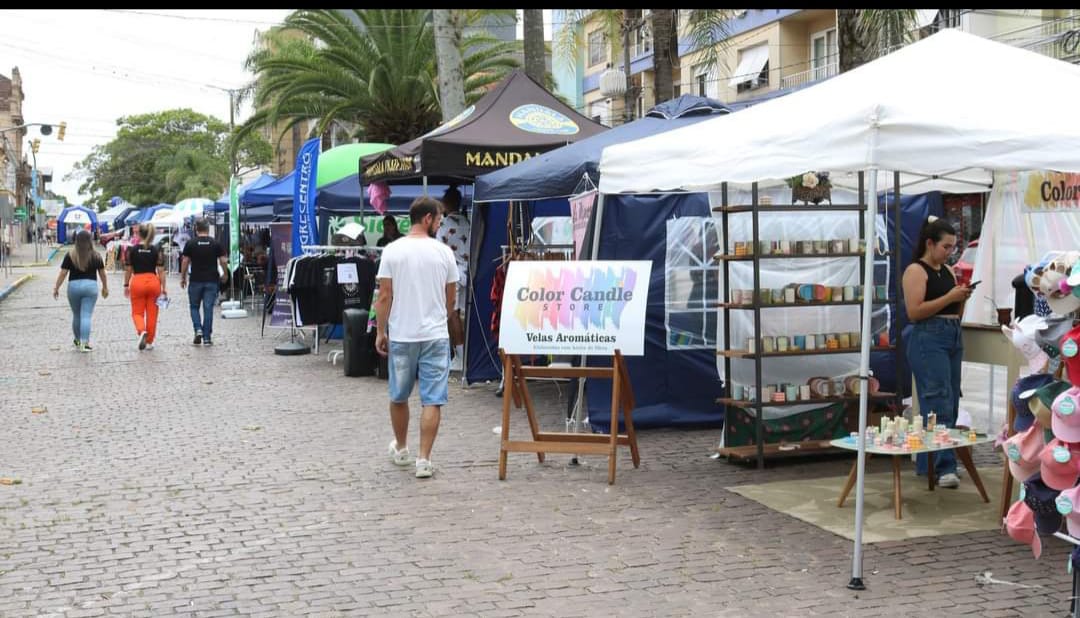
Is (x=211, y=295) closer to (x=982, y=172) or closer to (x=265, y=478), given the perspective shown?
(x=265, y=478)

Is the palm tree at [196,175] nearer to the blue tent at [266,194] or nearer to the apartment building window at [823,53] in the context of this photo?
the apartment building window at [823,53]

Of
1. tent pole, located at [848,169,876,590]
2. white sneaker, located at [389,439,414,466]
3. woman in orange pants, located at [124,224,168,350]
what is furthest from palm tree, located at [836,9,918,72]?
woman in orange pants, located at [124,224,168,350]

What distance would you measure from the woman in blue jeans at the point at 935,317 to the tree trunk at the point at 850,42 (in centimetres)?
650

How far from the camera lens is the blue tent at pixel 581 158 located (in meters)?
8.95

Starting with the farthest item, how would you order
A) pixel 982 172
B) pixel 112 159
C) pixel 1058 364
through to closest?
pixel 112 159 < pixel 982 172 < pixel 1058 364

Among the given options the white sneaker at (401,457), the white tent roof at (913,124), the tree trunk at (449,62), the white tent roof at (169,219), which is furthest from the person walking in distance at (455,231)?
the white tent roof at (169,219)

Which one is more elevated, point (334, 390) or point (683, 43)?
point (683, 43)

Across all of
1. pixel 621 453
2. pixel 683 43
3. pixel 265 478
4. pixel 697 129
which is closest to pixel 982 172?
pixel 697 129

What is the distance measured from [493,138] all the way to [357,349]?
307 cm

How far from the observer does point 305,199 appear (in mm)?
15352

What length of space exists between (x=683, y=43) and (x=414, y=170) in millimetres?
25001

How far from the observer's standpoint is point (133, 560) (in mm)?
5535

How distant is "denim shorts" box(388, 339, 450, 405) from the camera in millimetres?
7395

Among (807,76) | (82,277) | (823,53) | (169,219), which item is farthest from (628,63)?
(82,277)
